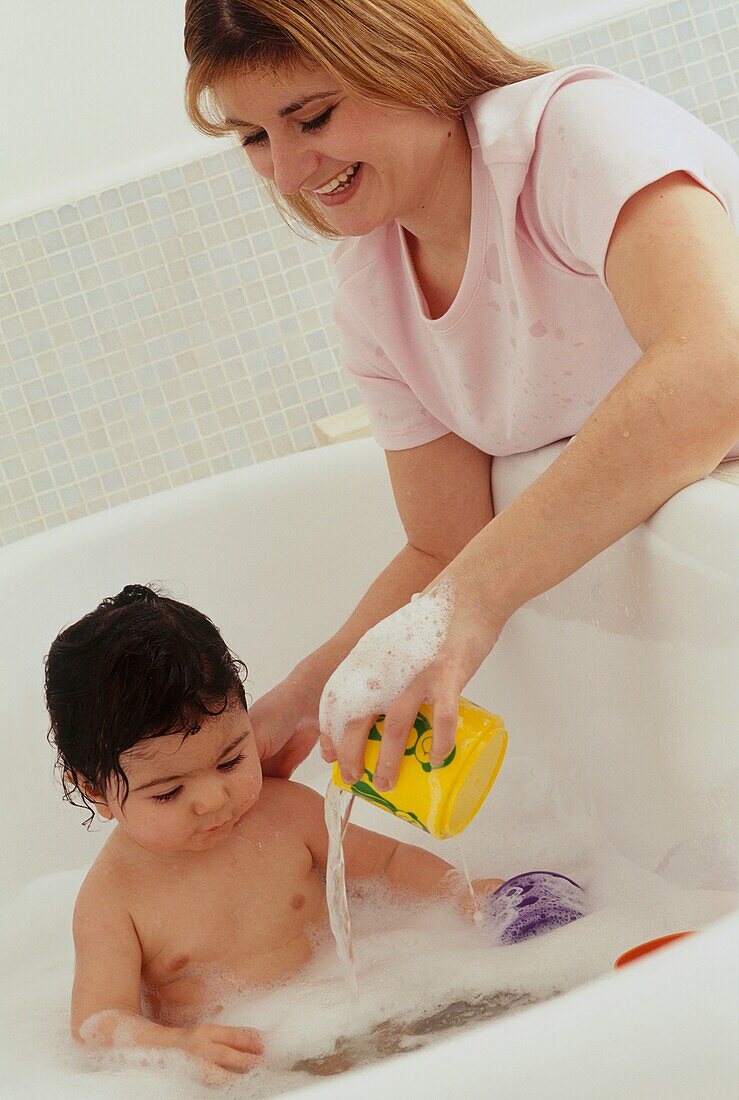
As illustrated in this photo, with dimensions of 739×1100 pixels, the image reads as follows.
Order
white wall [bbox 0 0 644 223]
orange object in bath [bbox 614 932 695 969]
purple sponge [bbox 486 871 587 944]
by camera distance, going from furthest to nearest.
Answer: white wall [bbox 0 0 644 223], purple sponge [bbox 486 871 587 944], orange object in bath [bbox 614 932 695 969]

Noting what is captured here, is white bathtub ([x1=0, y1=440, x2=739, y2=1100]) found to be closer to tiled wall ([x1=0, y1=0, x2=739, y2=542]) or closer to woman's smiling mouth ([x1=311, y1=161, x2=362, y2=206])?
woman's smiling mouth ([x1=311, y1=161, x2=362, y2=206])

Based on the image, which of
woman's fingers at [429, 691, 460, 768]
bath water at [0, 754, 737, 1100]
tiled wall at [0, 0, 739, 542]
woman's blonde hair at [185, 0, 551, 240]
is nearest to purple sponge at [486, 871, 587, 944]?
bath water at [0, 754, 737, 1100]

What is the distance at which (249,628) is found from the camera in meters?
1.74

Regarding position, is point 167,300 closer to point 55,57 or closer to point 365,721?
point 55,57

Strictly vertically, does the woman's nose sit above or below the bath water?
above

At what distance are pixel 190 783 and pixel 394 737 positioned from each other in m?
0.37

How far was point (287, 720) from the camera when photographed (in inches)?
52.2

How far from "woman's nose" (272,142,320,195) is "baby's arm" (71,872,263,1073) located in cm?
72

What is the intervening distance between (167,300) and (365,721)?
173 centimetres

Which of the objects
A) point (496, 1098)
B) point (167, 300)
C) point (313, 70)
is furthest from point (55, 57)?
point (496, 1098)

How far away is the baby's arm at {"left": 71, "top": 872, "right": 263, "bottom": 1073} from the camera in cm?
106

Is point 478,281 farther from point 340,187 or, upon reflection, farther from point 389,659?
point 389,659

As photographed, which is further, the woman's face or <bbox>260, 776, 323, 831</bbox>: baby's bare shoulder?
<bbox>260, 776, 323, 831</bbox>: baby's bare shoulder

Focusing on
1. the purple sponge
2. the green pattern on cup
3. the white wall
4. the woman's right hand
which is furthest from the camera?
the white wall
